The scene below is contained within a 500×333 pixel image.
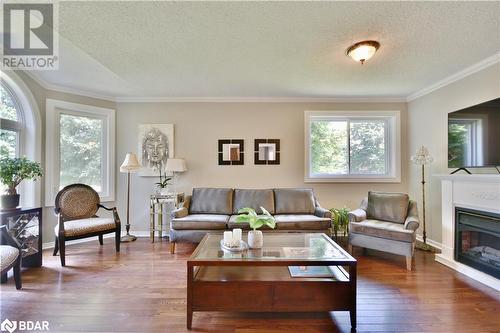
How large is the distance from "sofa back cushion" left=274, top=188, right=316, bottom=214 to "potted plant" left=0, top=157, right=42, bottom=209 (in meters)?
3.25

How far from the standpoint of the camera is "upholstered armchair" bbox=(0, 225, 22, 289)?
2.11 meters

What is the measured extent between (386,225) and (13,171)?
449cm

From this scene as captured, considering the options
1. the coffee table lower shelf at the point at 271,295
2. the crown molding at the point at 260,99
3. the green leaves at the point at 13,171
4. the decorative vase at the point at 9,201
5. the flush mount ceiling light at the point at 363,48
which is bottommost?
A: the coffee table lower shelf at the point at 271,295

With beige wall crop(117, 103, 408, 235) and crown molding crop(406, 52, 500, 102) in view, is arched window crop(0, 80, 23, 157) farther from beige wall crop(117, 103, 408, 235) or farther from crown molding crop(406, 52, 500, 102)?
Result: crown molding crop(406, 52, 500, 102)

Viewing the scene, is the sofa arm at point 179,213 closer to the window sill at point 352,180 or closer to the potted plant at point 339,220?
the window sill at point 352,180

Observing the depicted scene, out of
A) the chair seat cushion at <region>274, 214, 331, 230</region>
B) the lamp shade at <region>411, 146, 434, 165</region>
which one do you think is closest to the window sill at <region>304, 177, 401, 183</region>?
the lamp shade at <region>411, 146, 434, 165</region>

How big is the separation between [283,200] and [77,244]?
3.32 metres

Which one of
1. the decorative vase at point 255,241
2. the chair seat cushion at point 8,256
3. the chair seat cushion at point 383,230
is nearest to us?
the chair seat cushion at point 8,256

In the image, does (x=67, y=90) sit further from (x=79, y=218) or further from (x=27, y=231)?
(x=27, y=231)

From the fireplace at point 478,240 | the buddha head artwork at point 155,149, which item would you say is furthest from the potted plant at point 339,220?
the buddha head artwork at point 155,149

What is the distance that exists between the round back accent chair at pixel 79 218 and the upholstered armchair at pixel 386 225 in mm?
3364

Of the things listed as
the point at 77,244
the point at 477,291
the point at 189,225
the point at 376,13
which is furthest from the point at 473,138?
the point at 77,244

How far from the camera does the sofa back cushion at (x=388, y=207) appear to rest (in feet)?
11.0

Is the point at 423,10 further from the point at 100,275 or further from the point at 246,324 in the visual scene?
the point at 100,275
